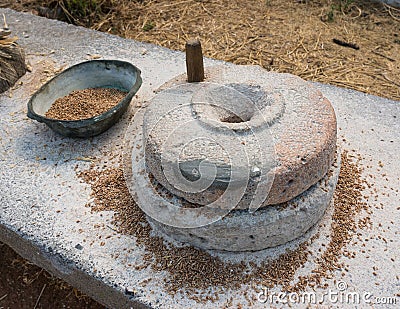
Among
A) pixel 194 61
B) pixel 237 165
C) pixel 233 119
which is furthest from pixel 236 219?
pixel 194 61

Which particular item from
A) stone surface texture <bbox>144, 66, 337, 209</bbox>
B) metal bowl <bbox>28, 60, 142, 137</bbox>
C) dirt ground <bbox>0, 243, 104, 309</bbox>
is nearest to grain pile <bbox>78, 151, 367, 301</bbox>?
stone surface texture <bbox>144, 66, 337, 209</bbox>

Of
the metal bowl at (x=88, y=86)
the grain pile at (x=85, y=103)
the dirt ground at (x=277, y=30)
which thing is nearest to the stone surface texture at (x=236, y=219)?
the metal bowl at (x=88, y=86)

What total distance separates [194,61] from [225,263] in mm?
902

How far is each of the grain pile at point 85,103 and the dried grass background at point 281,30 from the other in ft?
4.21

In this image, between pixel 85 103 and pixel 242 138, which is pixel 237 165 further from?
pixel 85 103

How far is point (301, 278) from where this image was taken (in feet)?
6.09

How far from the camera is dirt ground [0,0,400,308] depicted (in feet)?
11.8

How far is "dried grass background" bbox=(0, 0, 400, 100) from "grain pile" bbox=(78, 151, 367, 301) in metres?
1.62

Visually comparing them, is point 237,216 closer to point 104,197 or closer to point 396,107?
point 104,197

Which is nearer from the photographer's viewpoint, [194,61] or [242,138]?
[242,138]

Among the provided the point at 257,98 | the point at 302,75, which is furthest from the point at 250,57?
the point at 257,98

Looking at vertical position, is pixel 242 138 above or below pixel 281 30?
above

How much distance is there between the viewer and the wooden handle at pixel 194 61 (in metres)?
2.11

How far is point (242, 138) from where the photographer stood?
6.01ft
